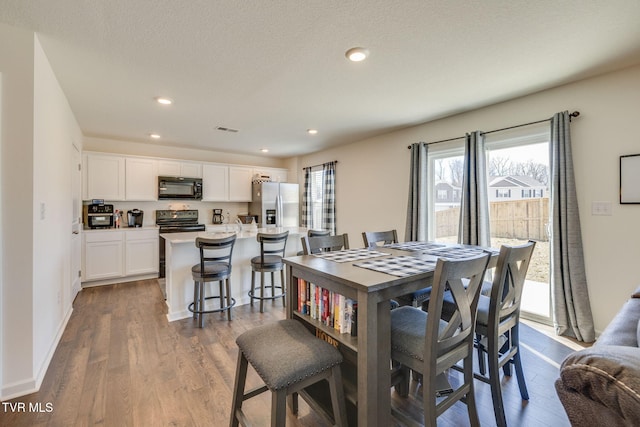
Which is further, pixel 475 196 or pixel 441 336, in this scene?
pixel 475 196

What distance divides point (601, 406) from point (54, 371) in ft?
10.3

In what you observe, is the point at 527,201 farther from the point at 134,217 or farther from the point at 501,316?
the point at 134,217

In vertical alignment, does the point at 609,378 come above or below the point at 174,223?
below

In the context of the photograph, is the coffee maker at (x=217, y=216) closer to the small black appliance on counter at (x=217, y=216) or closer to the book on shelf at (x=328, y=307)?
the small black appliance on counter at (x=217, y=216)

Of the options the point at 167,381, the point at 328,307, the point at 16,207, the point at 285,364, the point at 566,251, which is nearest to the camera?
the point at 285,364

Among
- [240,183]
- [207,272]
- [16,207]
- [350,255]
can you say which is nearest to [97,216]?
[240,183]

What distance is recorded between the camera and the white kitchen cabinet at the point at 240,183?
19.3 feet

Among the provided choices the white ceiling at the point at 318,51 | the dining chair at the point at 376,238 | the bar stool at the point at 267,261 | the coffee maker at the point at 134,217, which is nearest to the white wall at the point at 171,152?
the coffee maker at the point at 134,217

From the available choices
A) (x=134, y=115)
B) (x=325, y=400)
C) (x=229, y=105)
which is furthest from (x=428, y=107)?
(x=134, y=115)

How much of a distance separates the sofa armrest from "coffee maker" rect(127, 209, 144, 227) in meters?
5.77

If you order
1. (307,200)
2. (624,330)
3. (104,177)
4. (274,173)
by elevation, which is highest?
(274,173)

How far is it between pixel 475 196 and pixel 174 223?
5058 mm

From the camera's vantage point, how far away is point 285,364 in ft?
3.96

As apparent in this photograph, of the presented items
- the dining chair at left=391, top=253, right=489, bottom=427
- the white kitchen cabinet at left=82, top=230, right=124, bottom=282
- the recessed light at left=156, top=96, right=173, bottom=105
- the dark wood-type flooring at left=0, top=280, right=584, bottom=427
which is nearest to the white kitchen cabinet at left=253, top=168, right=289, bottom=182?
the white kitchen cabinet at left=82, top=230, right=124, bottom=282
